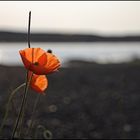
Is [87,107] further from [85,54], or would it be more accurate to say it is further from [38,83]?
[85,54]

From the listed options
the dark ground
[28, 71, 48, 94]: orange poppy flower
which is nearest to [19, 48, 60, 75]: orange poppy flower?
[28, 71, 48, 94]: orange poppy flower

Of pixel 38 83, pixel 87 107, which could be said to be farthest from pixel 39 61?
pixel 87 107

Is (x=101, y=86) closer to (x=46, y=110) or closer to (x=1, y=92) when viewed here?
(x=1, y=92)

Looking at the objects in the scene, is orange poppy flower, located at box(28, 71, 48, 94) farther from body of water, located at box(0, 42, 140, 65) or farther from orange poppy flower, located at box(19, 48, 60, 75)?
body of water, located at box(0, 42, 140, 65)

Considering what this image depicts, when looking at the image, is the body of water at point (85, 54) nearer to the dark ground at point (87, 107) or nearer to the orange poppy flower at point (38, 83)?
the dark ground at point (87, 107)

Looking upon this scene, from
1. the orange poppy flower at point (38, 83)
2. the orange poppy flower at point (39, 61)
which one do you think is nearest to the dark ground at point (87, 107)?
the orange poppy flower at point (38, 83)
